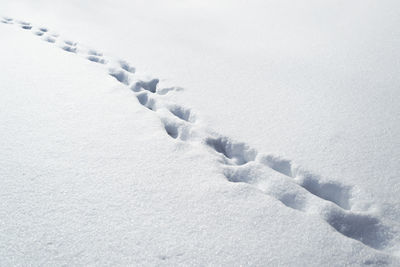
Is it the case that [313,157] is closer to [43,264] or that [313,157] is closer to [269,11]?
[43,264]

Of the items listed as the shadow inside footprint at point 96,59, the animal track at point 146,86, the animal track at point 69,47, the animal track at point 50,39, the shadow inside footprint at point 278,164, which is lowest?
the animal track at point 50,39

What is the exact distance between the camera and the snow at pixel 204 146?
0.73 meters

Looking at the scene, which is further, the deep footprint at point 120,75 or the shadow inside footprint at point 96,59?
the shadow inside footprint at point 96,59

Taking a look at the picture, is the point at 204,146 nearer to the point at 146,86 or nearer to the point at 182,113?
the point at 182,113

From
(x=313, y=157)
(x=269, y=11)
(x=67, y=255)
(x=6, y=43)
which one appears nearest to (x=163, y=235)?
(x=67, y=255)

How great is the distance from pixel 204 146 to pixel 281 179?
298 mm

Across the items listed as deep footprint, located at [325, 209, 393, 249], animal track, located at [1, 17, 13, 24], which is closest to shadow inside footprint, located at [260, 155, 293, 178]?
deep footprint, located at [325, 209, 393, 249]

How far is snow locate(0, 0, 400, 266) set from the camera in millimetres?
735

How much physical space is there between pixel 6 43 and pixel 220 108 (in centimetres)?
147

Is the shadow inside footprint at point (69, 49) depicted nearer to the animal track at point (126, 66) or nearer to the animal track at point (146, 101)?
the animal track at point (126, 66)

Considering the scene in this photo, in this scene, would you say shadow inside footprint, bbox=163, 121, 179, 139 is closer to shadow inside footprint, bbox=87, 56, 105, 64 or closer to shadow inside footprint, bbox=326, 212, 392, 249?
shadow inside footprint, bbox=326, 212, 392, 249

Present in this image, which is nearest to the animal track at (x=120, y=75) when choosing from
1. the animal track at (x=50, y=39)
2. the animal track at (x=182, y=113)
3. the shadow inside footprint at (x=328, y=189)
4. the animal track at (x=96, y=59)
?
the animal track at (x=96, y=59)

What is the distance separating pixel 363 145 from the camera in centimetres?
106

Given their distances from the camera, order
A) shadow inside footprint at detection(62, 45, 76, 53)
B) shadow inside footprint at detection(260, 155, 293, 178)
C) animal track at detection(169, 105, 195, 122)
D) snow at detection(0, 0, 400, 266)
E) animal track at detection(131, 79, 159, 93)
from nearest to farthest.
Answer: snow at detection(0, 0, 400, 266) → shadow inside footprint at detection(260, 155, 293, 178) → animal track at detection(169, 105, 195, 122) → animal track at detection(131, 79, 159, 93) → shadow inside footprint at detection(62, 45, 76, 53)
